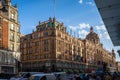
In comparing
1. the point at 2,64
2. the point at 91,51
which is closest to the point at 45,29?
the point at 2,64

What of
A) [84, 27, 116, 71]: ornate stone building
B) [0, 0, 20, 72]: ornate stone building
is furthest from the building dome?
[0, 0, 20, 72]: ornate stone building

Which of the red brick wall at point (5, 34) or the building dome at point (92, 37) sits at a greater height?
the building dome at point (92, 37)

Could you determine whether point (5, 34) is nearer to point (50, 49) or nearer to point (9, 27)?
point (9, 27)

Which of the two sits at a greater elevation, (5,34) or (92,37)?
(92,37)

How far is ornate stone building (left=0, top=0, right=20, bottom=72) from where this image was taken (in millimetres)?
62650

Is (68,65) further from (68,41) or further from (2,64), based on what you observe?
(2,64)

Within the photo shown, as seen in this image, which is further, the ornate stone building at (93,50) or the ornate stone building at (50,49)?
the ornate stone building at (93,50)

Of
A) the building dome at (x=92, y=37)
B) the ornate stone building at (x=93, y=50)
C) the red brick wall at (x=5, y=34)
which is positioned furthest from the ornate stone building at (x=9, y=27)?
the building dome at (x=92, y=37)

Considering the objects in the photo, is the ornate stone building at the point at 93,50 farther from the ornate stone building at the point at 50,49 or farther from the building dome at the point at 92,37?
the ornate stone building at the point at 50,49

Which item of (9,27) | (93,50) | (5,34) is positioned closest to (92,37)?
(93,50)

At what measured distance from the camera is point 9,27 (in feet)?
217

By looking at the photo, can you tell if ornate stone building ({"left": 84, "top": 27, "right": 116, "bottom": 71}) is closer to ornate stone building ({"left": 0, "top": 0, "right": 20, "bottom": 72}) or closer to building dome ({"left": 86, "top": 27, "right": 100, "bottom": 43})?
building dome ({"left": 86, "top": 27, "right": 100, "bottom": 43})

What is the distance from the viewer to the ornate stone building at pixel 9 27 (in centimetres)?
6265

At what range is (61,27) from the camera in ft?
314
